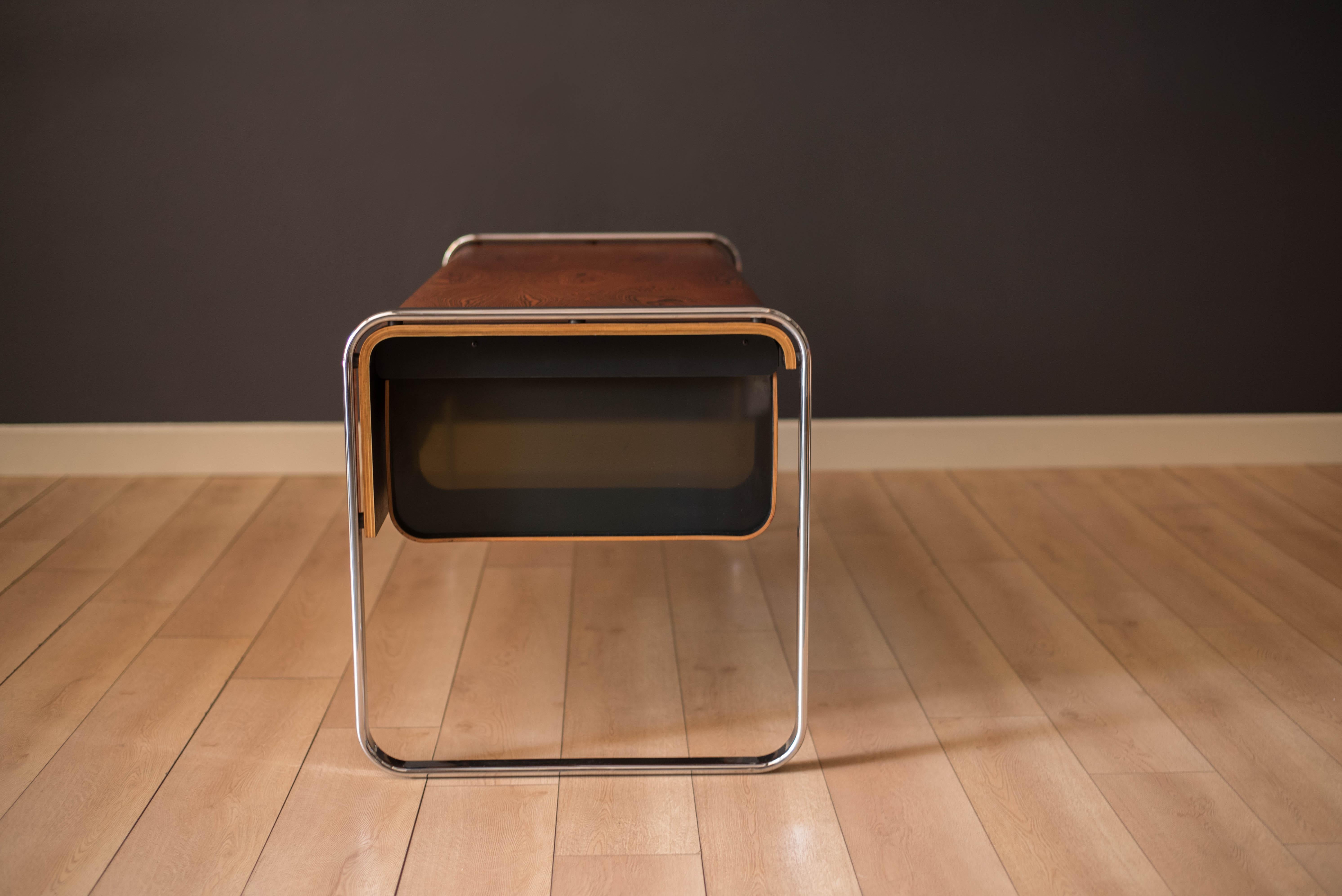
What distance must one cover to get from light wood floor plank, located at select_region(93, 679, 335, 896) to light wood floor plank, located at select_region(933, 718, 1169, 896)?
90cm

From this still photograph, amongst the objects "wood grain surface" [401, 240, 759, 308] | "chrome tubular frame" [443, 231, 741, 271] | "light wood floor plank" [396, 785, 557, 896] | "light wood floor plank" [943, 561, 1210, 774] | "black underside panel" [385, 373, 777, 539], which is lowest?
"light wood floor plank" [396, 785, 557, 896]

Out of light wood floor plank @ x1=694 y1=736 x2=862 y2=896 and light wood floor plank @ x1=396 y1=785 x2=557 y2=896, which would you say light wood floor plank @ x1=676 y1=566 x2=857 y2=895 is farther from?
light wood floor plank @ x1=396 y1=785 x2=557 y2=896

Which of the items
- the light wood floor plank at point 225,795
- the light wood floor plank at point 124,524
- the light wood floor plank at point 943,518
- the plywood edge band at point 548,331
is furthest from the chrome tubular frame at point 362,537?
the light wood floor plank at point 124,524

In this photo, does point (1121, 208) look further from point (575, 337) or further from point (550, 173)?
point (575, 337)

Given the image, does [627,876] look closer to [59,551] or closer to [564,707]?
[564,707]

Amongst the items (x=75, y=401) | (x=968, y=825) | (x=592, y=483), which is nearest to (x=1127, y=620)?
(x=968, y=825)

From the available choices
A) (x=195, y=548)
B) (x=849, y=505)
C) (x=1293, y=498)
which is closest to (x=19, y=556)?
(x=195, y=548)

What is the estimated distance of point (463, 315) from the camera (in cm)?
135

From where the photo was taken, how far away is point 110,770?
1.51 metres

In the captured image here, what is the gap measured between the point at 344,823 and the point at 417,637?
55 cm

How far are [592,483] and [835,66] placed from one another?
167 centimetres

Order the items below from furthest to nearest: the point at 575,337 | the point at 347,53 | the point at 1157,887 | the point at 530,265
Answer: the point at 347,53
the point at 530,265
the point at 575,337
the point at 1157,887

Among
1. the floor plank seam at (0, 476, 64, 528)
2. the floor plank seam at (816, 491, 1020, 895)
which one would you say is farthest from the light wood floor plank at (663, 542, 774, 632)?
the floor plank seam at (0, 476, 64, 528)

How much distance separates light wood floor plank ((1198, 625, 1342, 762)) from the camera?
163 cm
